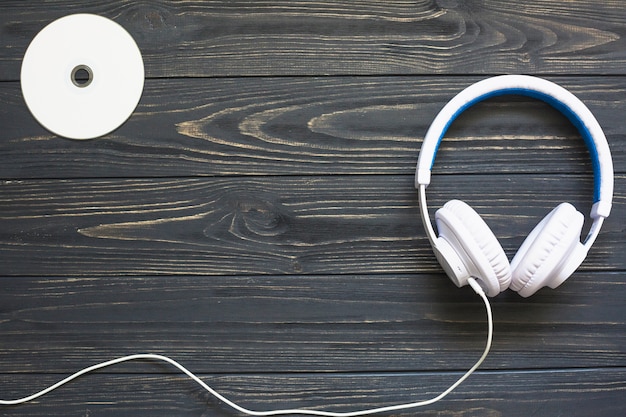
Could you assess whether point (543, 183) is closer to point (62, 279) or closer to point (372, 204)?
point (372, 204)

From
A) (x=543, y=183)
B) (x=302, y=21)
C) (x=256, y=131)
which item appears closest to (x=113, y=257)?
(x=256, y=131)

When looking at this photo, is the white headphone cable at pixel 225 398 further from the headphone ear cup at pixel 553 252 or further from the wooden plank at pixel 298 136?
the wooden plank at pixel 298 136

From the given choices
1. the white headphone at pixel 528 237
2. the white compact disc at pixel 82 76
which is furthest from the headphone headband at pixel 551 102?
the white compact disc at pixel 82 76

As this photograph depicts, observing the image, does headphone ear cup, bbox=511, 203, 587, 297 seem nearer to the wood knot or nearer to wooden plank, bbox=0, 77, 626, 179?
wooden plank, bbox=0, 77, 626, 179

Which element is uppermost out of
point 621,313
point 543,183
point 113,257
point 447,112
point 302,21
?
point 302,21

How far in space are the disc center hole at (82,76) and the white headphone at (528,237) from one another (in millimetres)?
418

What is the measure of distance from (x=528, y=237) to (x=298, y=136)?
0.30m

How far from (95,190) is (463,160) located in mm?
457

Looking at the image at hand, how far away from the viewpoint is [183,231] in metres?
0.84

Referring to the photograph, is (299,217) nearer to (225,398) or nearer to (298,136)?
(298,136)

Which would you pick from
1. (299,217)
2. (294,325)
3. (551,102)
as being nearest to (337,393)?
(294,325)

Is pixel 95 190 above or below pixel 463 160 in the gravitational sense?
above

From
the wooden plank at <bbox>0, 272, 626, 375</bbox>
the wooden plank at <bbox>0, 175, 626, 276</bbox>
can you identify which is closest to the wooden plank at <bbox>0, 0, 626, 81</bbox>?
the wooden plank at <bbox>0, 175, 626, 276</bbox>

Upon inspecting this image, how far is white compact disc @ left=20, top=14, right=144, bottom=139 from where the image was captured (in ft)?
2.75
